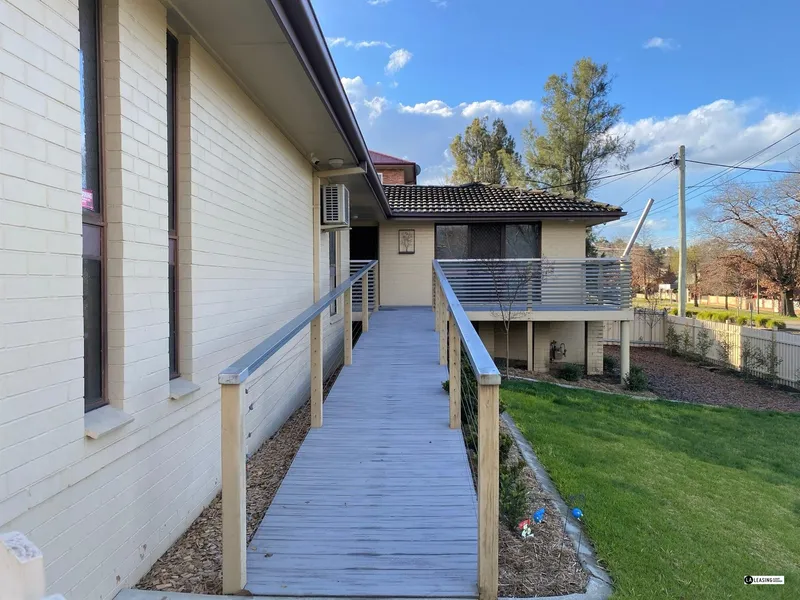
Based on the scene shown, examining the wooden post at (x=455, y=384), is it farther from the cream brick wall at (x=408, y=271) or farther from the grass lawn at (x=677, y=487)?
the cream brick wall at (x=408, y=271)

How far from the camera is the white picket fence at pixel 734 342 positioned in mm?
12312

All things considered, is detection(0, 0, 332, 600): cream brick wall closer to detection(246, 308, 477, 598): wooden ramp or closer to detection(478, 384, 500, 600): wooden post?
detection(246, 308, 477, 598): wooden ramp

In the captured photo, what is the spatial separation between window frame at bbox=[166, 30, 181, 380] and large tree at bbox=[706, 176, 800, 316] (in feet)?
104

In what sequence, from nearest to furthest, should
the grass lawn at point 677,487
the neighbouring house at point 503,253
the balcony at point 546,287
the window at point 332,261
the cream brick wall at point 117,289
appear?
the cream brick wall at point 117,289
the grass lawn at point 677,487
the window at point 332,261
the balcony at point 546,287
the neighbouring house at point 503,253

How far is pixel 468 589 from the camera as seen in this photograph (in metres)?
2.60

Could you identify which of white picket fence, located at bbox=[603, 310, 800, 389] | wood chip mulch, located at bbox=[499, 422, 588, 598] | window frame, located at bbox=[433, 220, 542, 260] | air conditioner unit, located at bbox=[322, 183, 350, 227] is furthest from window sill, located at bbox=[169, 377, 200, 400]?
white picket fence, located at bbox=[603, 310, 800, 389]

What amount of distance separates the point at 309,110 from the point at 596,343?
10.3 meters

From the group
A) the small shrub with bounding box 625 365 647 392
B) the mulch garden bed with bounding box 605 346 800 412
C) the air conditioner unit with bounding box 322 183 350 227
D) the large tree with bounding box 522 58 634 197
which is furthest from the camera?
the large tree with bounding box 522 58 634 197

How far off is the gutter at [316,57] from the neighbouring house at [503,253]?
646cm

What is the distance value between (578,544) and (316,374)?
275 centimetres

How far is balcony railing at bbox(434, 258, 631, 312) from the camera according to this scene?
11.4 m

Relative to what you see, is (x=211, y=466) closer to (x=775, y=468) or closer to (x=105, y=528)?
(x=105, y=528)

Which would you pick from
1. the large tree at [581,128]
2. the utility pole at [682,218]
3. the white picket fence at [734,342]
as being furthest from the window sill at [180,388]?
the large tree at [581,128]

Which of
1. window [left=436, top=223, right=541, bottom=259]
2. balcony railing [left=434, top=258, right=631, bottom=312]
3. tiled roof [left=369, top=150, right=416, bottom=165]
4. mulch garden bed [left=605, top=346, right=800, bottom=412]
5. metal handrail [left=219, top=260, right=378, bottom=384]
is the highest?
tiled roof [left=369, top=150, right=416, bottom=165]
